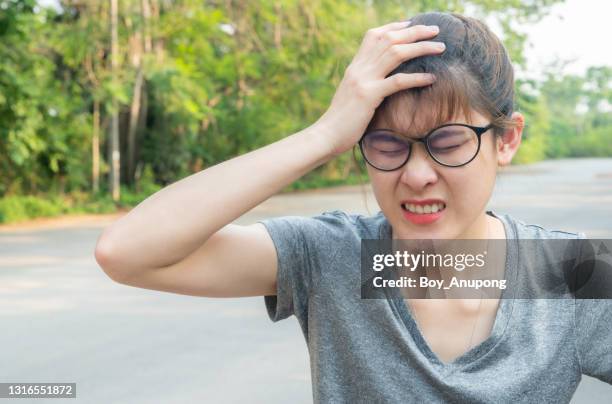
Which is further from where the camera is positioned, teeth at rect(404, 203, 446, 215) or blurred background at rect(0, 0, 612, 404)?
blurred background at rect(0, 0, 612, 404)

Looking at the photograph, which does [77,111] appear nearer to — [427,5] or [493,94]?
[427,5]

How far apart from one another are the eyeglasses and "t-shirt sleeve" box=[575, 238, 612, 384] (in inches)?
14.5

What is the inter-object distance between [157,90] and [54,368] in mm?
13855

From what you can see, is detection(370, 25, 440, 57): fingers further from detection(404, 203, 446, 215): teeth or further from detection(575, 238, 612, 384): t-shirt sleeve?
detection(575, 238, 612, 384): t-shirt sleeve

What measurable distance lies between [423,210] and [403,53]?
11.6 inches

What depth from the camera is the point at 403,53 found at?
1389 mm

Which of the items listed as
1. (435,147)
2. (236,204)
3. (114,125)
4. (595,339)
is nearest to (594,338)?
(595,339)

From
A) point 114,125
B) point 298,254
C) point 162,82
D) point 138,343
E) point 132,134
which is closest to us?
Answer: point 298,254

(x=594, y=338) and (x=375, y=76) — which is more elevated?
(x=375, y=76)

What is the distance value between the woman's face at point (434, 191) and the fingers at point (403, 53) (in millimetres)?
112

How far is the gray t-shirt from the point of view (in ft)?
4.66

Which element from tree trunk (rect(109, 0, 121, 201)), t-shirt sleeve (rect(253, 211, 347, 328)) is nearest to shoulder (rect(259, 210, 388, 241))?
t-shirt sleeve (rect(253, 211, 347, 328))

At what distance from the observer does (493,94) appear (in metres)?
1.50

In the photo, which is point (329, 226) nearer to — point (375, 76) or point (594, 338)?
point (375, 76)
